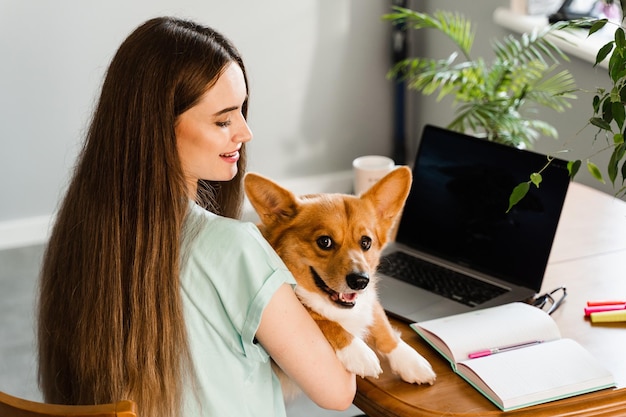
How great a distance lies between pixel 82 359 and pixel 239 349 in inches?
10.1

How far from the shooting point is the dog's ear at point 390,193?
1.60 m

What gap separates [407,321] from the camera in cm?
177

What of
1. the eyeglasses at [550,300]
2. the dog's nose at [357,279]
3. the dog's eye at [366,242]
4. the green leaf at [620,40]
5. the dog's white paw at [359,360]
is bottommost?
the eyeglasses at [550,300]

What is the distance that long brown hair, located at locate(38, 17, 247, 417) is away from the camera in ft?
4.42

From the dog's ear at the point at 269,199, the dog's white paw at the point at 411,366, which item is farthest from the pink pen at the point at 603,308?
the dog's ear at the point at 269,199

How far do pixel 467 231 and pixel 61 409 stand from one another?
111 cm

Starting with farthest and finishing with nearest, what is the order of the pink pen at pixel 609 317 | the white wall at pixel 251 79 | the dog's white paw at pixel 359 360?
the white wall at pixel 251 79
the pink pen at pixel 609 317
the dog's white paw at pixel 359 360

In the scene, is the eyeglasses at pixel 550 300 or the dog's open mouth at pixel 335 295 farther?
the eyeglasses at pixel 550 300

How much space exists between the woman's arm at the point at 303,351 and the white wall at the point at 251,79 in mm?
2363

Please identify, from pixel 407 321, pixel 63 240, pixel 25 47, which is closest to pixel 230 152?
pixel 63 240

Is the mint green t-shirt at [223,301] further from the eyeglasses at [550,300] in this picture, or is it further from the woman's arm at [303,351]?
the eyeglasses at [550,300]

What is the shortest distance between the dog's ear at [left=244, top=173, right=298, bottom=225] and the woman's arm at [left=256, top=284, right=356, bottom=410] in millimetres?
221

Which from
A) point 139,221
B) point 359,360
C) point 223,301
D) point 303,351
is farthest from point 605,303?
point 139,221

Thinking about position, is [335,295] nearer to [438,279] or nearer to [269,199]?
[269,199]
